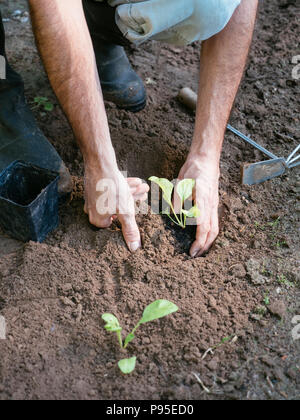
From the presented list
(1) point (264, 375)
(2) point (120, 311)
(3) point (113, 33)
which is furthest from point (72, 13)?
(1) point (264, 375)

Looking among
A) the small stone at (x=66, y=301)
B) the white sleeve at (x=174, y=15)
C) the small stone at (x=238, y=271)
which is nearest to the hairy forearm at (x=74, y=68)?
the white sleeve at (x=174, y=15)

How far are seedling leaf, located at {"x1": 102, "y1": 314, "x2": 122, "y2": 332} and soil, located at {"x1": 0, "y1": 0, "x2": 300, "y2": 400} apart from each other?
0.28 feet

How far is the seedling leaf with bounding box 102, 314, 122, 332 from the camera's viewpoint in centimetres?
138

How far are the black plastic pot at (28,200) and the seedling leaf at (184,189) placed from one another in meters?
0.50

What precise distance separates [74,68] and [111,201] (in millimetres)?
522

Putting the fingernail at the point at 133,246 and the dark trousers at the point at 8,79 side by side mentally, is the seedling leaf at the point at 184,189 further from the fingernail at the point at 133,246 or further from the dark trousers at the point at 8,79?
the dark trousers at the point at 8,79

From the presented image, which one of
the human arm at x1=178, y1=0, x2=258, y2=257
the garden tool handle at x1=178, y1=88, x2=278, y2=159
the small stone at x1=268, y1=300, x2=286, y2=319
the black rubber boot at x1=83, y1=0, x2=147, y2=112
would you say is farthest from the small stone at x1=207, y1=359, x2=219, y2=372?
the black rubber boot at x1=83, y1=0, x2=147, y2=112

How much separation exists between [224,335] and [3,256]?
0.92 metres

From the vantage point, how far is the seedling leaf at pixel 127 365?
132cm

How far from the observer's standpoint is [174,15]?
1.85 meters

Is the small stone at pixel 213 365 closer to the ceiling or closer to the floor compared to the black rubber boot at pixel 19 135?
closer to the floor

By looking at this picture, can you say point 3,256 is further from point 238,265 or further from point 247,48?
point 247,48

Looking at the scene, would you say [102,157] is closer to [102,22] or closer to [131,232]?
[131,232]

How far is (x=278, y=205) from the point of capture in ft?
6.42
